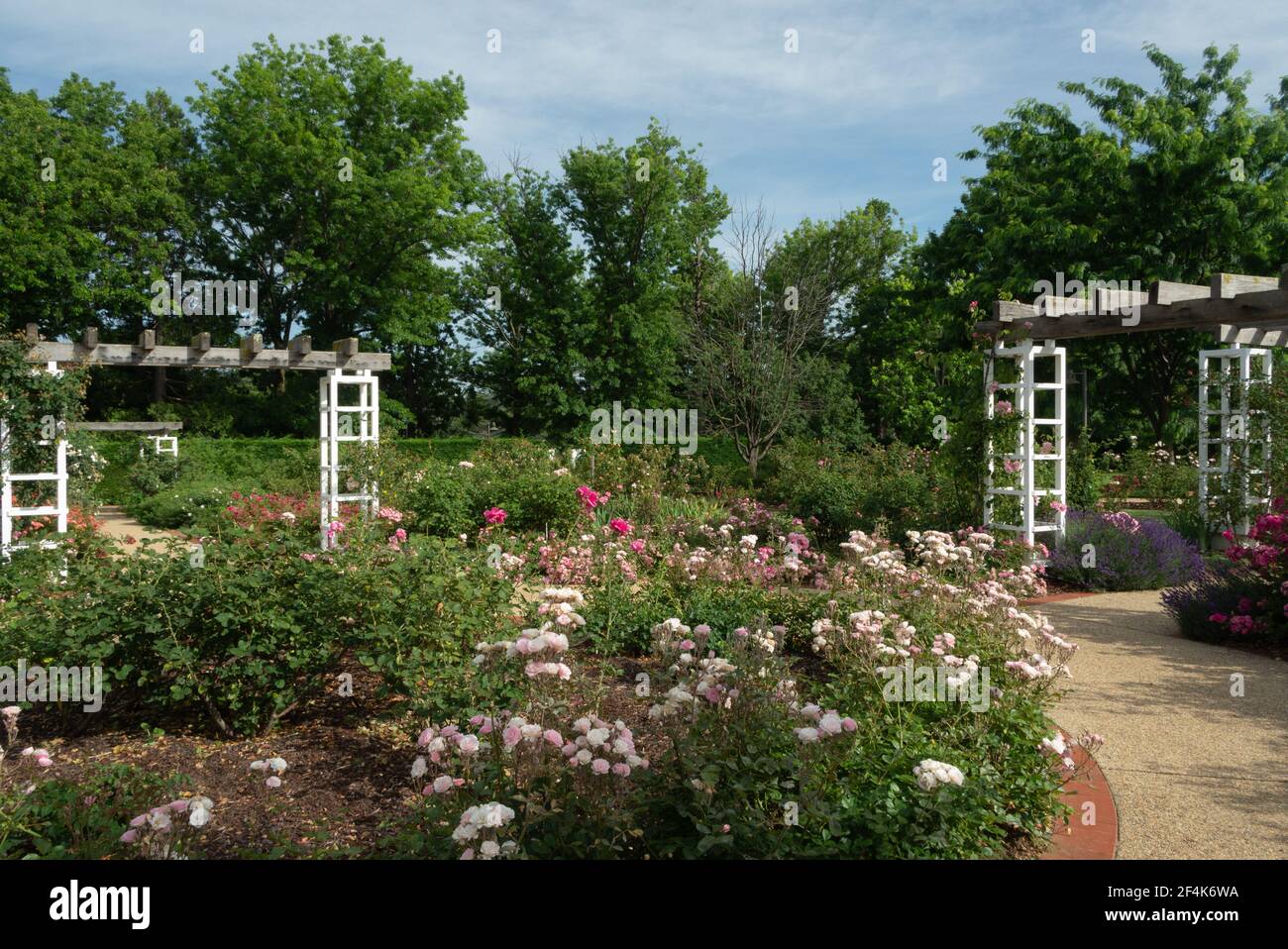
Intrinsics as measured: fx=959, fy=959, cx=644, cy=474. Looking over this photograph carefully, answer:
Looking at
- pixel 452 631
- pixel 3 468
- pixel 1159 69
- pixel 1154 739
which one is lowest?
pixel 1154 739

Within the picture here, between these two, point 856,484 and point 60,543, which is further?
point 856,484

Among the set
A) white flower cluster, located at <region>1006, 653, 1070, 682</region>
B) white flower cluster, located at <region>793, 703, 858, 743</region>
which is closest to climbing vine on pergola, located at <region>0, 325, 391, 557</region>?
white flower cluster, located at <region>1006, 653, 1070, 682</region>

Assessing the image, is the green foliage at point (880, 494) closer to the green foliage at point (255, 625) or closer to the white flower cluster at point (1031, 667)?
the white flower cluster at point (1031, 667)

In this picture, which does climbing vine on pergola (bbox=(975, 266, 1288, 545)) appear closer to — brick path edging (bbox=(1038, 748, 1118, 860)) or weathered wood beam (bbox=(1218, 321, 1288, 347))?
weathered wood beam (bbox=(1218, 321, 1288, 347))

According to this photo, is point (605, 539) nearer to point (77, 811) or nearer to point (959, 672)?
point (959, 672)

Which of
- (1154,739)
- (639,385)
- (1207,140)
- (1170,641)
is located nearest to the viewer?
(1154,739)

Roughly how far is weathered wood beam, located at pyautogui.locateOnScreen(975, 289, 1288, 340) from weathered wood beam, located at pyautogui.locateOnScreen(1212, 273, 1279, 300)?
0.19 feet

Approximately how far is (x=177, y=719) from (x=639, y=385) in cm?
2201

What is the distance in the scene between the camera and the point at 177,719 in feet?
13.7

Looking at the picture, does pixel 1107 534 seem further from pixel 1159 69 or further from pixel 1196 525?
pixel 1159 69

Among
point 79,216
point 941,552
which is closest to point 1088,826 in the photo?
point 941,552

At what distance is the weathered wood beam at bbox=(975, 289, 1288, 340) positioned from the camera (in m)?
7.35

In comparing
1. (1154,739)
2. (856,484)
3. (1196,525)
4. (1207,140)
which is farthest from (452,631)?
(1207,140)

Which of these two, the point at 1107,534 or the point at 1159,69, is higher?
the point at 1159,69
